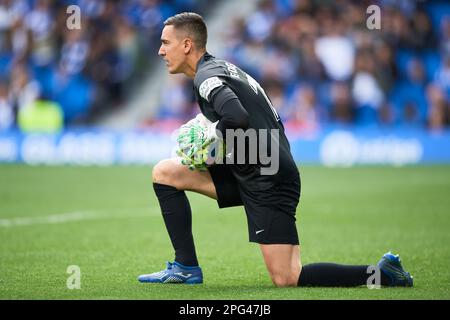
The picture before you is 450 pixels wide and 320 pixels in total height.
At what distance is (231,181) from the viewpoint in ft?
22.9

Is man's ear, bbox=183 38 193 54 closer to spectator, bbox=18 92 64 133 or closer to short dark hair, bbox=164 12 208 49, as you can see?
short dark hair, bbox=164 12 208 49

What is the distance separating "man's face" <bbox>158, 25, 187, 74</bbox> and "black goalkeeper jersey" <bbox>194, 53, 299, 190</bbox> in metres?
0.16

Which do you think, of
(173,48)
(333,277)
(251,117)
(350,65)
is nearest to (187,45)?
(173,48)

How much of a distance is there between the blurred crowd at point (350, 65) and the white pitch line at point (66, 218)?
8.26 meters

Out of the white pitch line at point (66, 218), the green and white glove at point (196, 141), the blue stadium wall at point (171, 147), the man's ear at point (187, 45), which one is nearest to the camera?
the green and white glove at point (196, 141)

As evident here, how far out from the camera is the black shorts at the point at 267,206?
22.0 feet

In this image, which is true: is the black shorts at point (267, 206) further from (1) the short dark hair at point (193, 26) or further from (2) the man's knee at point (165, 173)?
(1) the short dark hair at point (193, 26)

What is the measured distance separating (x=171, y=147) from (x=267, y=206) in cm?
1296

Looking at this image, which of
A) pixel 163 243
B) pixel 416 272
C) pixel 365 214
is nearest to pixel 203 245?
pixel 163 243

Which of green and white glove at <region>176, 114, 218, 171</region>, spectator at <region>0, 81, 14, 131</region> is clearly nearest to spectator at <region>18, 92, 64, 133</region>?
spectator at <region>0, 81, 14, 131</region>

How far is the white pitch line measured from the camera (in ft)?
36.7

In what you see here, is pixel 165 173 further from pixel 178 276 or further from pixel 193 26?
pixel 193 26

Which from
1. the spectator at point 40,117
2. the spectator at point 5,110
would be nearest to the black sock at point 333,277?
the spectator at point 40,117
